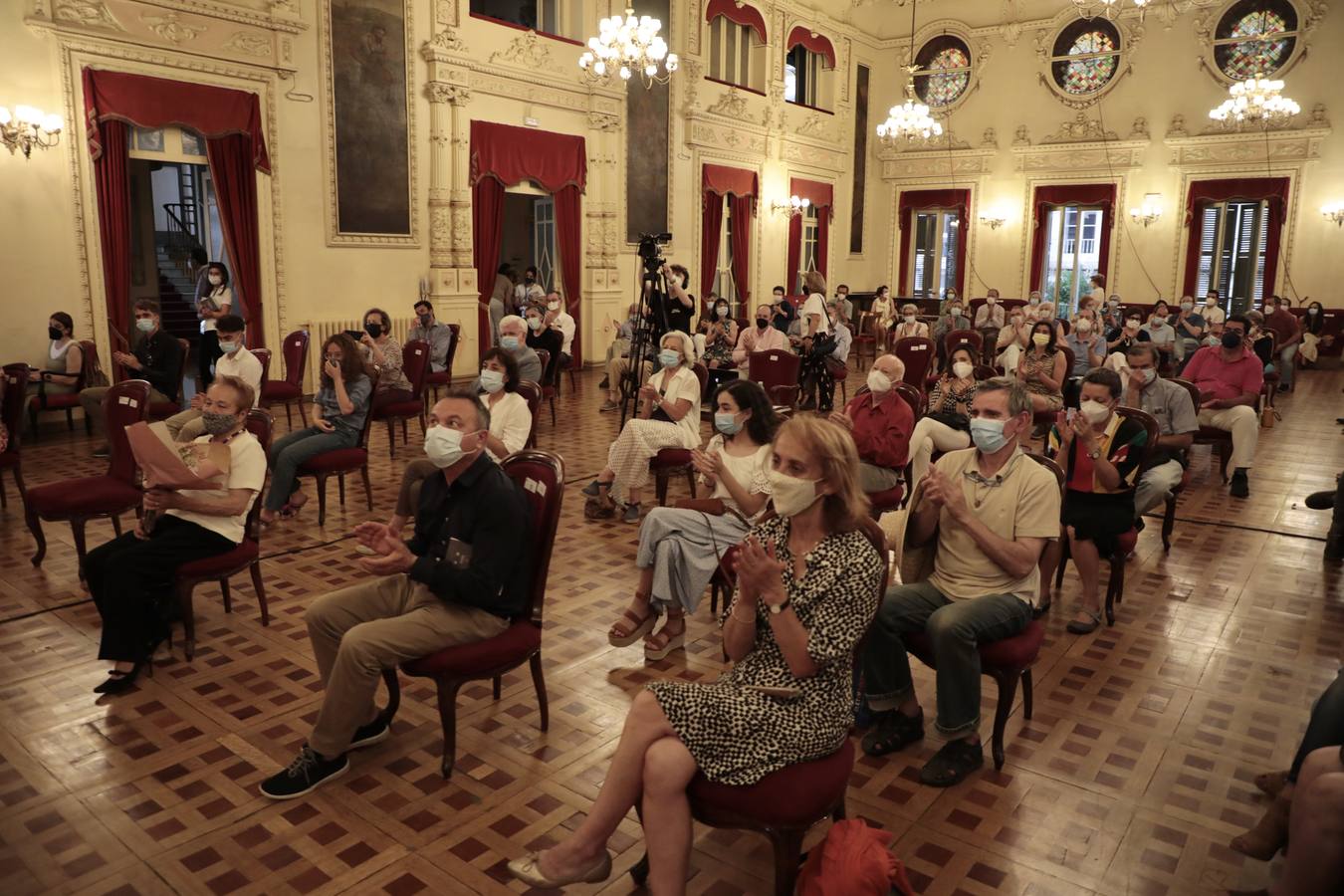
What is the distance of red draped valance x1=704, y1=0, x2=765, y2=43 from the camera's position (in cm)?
1605

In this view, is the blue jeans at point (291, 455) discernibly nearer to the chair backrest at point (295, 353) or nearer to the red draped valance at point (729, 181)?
the chair backrest at point (295, 353)

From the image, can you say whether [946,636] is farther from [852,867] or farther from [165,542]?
[165,542]

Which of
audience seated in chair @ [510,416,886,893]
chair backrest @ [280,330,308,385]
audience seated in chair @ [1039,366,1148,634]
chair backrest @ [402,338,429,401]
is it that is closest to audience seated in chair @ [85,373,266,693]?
audience seated in chair @ [510,416,886,893]

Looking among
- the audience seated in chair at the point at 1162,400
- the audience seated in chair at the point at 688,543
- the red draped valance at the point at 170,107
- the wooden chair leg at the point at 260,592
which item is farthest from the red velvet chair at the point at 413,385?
the audience seated in chair at the point at 1162,400

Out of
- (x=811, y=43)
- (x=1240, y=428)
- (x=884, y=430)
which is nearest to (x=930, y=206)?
(x=811, y=43)

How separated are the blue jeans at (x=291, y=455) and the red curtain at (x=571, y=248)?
26.0 ft

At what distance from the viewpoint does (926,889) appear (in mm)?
2656

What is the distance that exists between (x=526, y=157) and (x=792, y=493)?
11.6 metres

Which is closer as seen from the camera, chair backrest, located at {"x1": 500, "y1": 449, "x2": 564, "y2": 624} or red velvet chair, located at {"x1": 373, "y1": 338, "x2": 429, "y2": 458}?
chair backrest, located at {"x1": 500, "y1": 449, "x2": 564, "y2": 624}

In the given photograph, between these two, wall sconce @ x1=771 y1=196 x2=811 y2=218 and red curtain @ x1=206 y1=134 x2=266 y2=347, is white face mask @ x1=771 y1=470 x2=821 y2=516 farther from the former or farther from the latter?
wall sconce @ x1=771 y1=196 x2=811 y2=218

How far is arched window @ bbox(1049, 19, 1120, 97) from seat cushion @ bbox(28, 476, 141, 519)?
19.4 m

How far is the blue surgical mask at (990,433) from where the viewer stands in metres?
3.34

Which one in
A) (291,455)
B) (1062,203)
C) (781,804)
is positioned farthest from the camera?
(1062,203)

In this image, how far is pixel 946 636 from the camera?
10.3 feet
